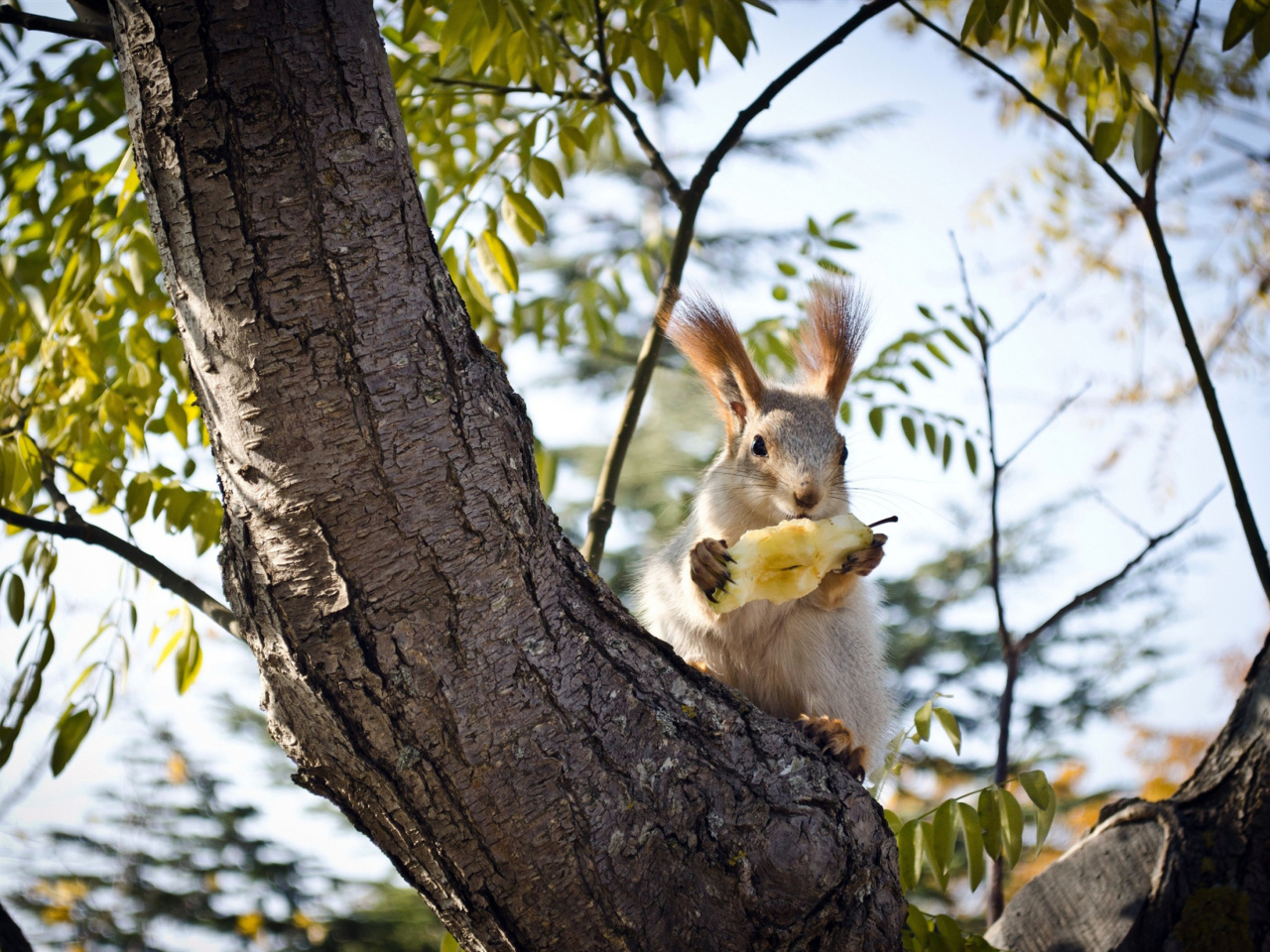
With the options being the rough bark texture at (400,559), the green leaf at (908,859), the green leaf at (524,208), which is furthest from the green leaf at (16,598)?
the green leaf at (908,859)

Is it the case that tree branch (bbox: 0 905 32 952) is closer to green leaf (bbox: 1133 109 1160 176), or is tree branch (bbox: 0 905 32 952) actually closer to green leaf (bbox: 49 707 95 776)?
green leaf (bbox: 49 707 95 776)

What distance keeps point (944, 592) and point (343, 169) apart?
6989 millimetres

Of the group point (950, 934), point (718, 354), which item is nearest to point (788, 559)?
point (950, 934)

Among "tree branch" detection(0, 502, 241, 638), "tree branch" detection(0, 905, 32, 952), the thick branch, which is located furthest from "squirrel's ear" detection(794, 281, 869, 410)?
"tree branch" detection(0, 905, 32, 952)

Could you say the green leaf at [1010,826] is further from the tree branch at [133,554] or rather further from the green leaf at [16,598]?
the green leaf at [16,598]

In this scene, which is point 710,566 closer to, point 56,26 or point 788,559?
point 788,559

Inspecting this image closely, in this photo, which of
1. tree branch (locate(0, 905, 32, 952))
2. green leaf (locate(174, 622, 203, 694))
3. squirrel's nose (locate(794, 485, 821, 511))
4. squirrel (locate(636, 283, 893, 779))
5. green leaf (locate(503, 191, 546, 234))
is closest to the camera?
tree branch (locate(0, 905, 32, 952))

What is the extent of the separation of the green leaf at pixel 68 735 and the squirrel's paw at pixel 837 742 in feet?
5.52

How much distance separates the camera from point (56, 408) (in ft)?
8.29

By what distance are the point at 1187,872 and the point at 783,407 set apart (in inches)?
70.8

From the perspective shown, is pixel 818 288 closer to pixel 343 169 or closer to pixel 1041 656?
pixel 343 169

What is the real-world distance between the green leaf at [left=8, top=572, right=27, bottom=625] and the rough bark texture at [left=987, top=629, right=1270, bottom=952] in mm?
2398

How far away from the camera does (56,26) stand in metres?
1.79

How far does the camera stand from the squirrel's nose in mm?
2811
